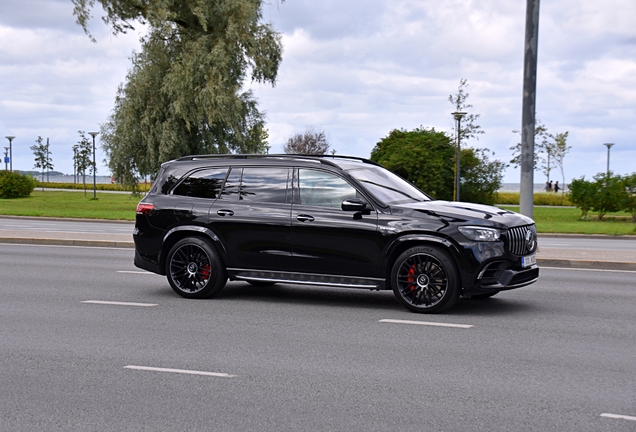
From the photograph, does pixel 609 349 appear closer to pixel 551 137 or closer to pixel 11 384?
pixel 11 384

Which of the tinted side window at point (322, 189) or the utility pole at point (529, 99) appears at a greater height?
the utility pole at point (529, 99)

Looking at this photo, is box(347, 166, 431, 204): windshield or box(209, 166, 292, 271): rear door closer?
box(347, 166, 431, 204): windshield

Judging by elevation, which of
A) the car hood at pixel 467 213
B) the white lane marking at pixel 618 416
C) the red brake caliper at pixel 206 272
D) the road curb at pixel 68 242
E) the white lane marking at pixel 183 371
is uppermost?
the car hood at pixel 467 213

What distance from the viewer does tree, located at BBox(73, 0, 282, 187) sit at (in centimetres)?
3800

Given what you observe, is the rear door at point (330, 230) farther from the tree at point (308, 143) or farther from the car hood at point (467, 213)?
the tree at point (308, 143)

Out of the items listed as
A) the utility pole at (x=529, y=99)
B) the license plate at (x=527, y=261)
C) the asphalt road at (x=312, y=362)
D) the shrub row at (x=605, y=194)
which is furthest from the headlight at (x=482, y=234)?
the shrub row at (x=605, y=194)

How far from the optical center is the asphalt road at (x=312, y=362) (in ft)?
18.0

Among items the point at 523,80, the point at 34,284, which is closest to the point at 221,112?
the point at 523,80

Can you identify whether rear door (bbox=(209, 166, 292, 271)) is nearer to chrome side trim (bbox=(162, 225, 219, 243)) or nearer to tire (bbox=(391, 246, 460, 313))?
chrome side trim (bbox=(162, 225, 219, 243))

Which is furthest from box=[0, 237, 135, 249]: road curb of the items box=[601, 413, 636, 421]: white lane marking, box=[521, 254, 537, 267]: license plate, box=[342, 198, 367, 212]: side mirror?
box=[601, 413, 636, 421]: white lane marking

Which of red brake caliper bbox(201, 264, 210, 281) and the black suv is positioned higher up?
the black suv

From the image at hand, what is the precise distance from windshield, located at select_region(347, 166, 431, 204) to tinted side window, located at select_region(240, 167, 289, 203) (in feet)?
2.95

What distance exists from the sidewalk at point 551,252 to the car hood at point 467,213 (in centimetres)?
559

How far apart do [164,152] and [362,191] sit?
3042 cm
